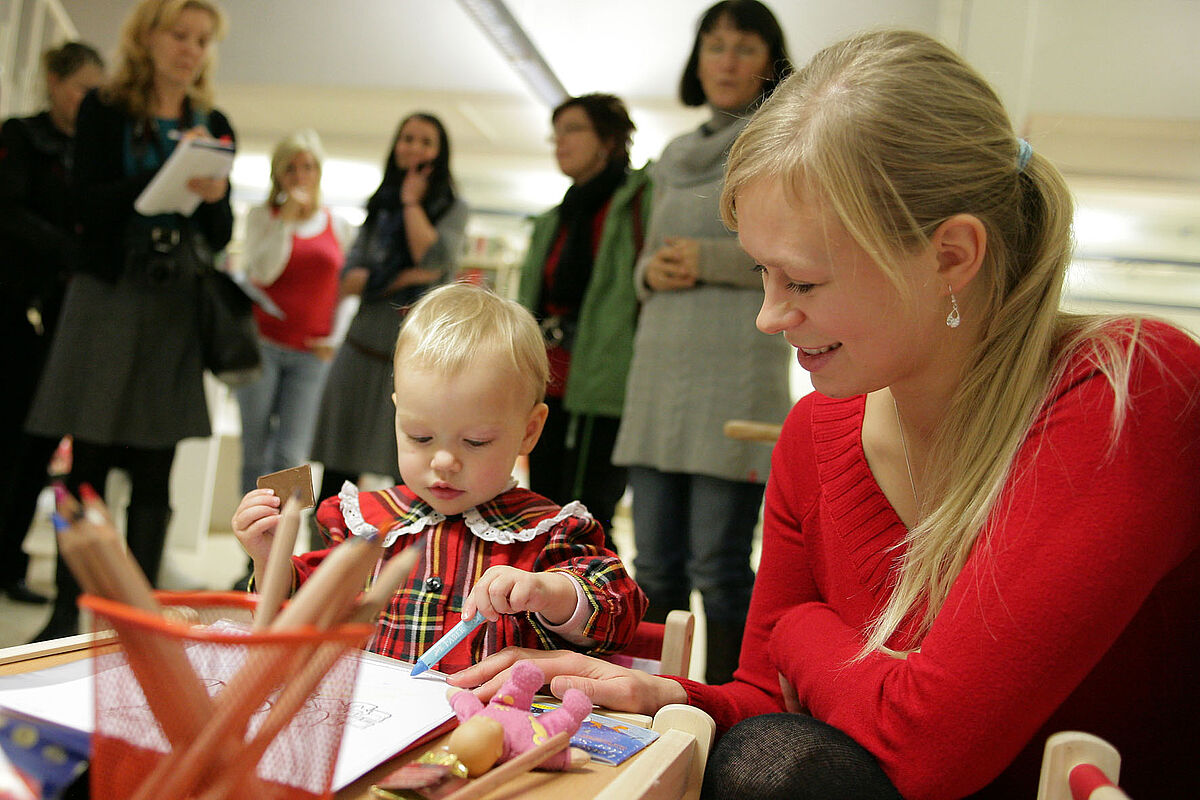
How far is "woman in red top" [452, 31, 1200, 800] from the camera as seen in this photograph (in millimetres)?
612

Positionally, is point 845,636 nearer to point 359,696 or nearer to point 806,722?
point 806,722

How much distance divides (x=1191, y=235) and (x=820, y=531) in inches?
124

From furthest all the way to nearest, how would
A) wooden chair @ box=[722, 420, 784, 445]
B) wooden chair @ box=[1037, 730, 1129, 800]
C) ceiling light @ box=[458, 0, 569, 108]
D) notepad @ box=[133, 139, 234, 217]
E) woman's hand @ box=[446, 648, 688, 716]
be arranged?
1. ceiling light @ box=[458, 0, 569, 108]
2. notepad @ box=[133, 139, 234, 217]
3. wooden chair @ box=[722, 420, 784, 445]
4. woman's hand @ box=[446, 648, 688, 716]
5. wooden chair @ box=[1037, 730, 1129, 800]

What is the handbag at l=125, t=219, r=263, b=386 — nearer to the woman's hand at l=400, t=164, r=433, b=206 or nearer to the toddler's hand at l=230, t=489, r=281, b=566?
the woman's hand at l=400, t=164, r=433, b=206

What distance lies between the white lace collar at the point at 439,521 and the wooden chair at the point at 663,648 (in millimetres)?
134

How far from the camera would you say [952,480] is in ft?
2.47

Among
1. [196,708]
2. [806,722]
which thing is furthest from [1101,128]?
[196,708]

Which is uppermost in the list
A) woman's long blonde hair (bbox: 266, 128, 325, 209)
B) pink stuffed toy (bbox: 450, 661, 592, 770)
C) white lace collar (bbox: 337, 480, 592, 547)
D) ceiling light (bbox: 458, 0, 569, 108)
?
ceiling light (bbox: 458, 0, 569, 108)

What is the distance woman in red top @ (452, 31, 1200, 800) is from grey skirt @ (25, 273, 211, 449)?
1.49 meters

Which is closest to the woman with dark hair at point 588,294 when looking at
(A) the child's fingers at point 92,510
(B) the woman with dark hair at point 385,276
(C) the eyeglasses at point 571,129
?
(C) the eyeglasses at point 571,129

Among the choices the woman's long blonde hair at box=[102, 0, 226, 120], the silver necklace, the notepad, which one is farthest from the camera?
the woman's long blonde hair at box=[102, 0, 226, 120]

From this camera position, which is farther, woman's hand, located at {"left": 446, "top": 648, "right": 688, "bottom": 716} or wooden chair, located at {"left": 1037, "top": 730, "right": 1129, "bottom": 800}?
woman's hand, located at {"left": 446, "top": 648, "right": 688, "bottom": 716}

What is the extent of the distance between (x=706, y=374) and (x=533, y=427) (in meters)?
Answer: 0.80

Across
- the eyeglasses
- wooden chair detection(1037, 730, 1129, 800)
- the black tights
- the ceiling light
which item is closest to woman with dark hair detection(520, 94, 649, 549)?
the eyeglasses
